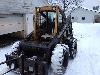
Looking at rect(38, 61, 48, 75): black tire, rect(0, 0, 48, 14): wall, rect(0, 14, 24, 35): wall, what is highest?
rect(0, 0, 48, 14): wall

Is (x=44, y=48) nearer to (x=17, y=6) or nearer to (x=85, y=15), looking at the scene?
(x=17, y=6)

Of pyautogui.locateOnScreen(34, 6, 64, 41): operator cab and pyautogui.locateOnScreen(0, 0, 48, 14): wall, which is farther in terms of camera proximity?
pyautogui.locateOnScreen(0, 0, 48, 14): wall

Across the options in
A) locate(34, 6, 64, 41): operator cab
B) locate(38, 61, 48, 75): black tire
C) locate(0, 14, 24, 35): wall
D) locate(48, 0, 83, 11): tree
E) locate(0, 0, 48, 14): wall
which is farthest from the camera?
locate(48, 0, 83, 11): tree

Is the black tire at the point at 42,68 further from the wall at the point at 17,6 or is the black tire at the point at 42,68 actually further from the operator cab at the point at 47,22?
the wall at the point at 17,6

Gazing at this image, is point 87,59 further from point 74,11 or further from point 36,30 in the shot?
point 74,11

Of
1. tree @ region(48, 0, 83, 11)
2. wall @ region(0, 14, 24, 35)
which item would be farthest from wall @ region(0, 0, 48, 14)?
tree @ region(48, 0, 83, 11)

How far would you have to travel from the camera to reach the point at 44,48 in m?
8.34

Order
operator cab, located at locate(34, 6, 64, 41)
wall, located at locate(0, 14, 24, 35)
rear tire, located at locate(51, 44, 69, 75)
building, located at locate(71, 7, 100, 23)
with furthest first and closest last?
1. building, located at locate(71, 7, 100, 23)
2. wall, located at locate(0, 14, 24, 35)
3. operator cab, located at locate(34, 6, 64, 41)
4. rear tire, located at locate(51, 44, 69, 75)

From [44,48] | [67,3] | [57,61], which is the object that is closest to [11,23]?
[44,48]

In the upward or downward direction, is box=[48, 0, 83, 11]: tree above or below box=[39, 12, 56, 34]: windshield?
above

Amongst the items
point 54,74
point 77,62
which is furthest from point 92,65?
point 54,74

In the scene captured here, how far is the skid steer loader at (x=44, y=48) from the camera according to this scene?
7.54 meters

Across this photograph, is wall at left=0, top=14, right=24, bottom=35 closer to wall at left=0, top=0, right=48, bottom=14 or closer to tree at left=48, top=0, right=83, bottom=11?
wall at left=0, top=0, right=48, bottom=14

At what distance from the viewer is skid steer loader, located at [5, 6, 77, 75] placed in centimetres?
754
